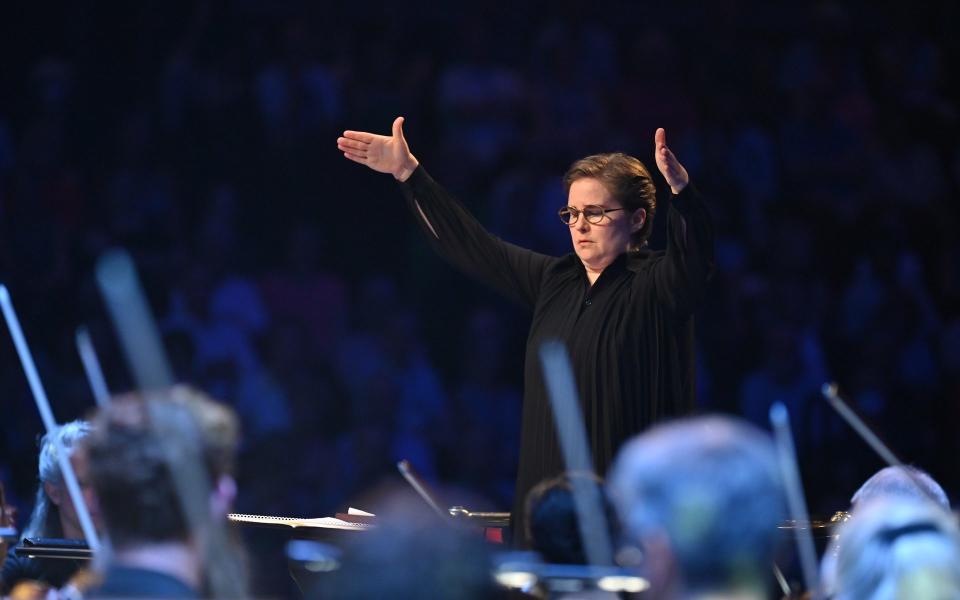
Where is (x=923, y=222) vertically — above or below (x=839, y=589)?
above

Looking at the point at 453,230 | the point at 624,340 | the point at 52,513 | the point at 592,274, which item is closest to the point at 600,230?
the point at 592,274

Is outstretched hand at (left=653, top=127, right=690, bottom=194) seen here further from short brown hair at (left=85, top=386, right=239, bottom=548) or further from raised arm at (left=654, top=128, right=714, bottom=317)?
short brown hair at (left=85, top=386, right=239, bottom=548)

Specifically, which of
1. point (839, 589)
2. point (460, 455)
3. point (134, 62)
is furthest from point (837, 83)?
point (839, 589)

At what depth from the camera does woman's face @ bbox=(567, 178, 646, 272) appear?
387 cm

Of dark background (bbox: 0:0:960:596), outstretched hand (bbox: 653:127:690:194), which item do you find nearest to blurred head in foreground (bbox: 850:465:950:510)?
outstretched hand (bbox: 653:127:690:194)

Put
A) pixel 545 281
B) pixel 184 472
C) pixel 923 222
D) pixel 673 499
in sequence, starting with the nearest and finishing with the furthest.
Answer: pixel 673 499 → pixel 184 472 → pixel 545 281 → pixel 923 222

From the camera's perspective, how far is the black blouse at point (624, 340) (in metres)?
3.60

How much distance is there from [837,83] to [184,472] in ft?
21.6

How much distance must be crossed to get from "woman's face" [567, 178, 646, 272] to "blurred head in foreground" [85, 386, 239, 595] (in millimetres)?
1961

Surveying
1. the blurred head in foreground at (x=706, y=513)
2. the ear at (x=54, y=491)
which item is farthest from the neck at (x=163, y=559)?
the ear at (x=54, y=491)

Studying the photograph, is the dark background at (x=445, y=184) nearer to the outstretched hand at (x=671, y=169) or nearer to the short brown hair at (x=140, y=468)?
the outstretched hand at (x=671, y=169)

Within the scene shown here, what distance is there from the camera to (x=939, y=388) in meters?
7.12

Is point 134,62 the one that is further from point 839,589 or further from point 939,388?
point 839,589

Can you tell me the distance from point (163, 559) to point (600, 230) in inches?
81.6
